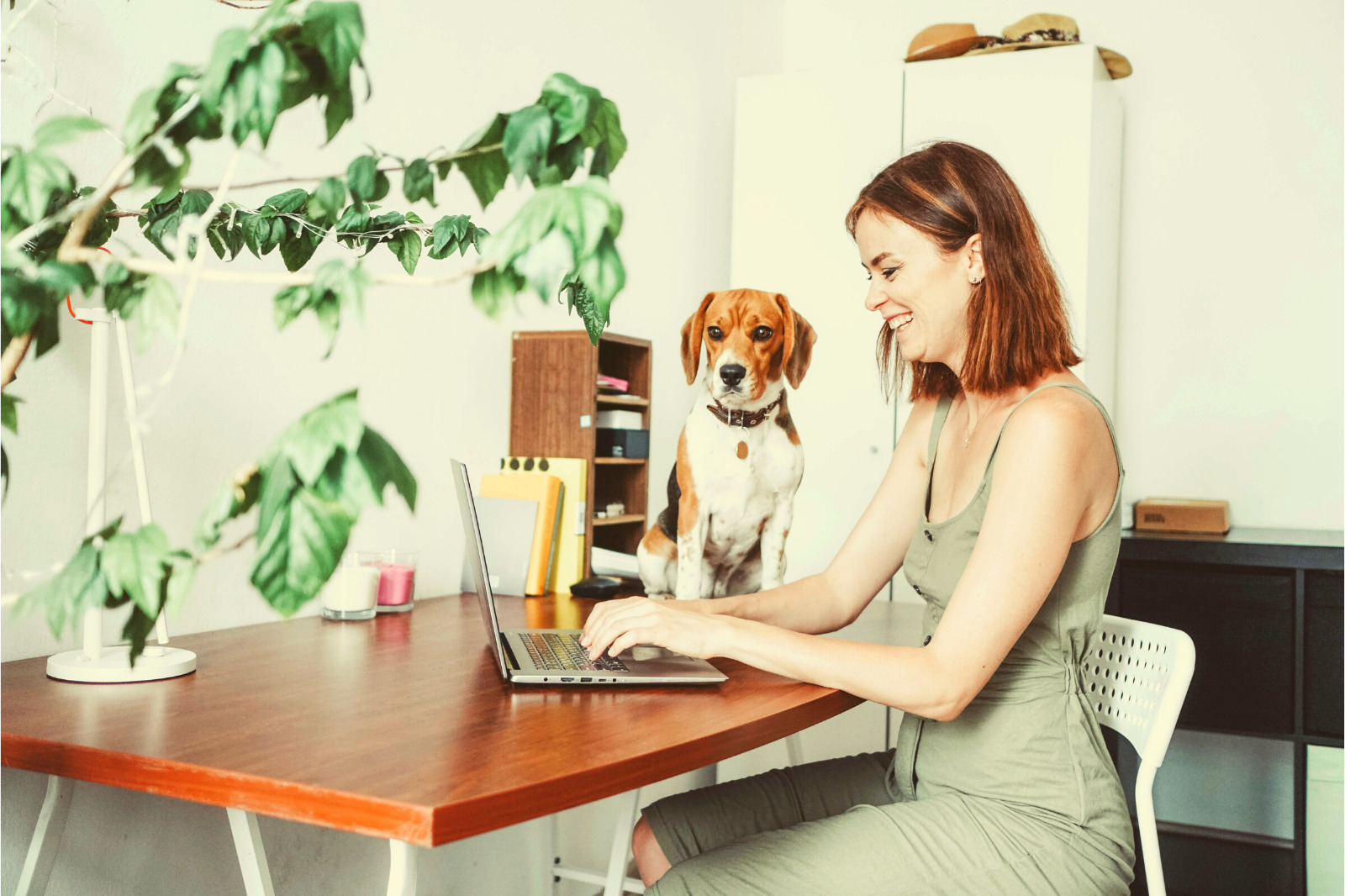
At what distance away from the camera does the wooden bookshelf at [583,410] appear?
7.07 ft

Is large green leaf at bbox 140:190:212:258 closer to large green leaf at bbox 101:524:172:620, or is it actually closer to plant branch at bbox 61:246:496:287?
plant branch at bbox 61:246:496:287

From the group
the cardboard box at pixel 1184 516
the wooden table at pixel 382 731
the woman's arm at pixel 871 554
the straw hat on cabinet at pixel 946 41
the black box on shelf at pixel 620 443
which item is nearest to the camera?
the wooden table at pixel 382 731

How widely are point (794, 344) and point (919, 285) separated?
443mm

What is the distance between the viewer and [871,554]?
5.28ft

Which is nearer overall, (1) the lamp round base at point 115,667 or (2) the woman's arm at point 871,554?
(1) the lamp round base at point 115,667

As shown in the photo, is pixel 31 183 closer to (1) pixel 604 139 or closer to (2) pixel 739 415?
(1) pixel 604 139

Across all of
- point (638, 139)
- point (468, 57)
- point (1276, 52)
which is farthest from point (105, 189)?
point (1276, 52)

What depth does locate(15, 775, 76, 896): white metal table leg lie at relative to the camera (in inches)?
46.1

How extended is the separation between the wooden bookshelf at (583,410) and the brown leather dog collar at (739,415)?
1.08 feet

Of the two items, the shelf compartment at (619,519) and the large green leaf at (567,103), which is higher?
the large green leaf at (567,103)

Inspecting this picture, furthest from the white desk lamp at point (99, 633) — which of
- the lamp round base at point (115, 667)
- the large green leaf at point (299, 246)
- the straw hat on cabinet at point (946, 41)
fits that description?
the straw hat on cabinet at point (946, 41)

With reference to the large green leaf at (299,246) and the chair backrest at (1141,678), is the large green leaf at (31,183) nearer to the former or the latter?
the large green leaf at (299,246)

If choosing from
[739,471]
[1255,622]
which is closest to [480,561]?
[739,471]

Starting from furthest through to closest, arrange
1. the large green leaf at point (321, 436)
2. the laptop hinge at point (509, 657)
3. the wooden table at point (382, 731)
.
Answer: the laptop hinge at point (509, 657)
the wooden table at point (382, 731)
the large green leaf at point (321, 436)
